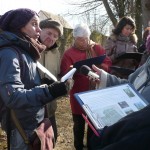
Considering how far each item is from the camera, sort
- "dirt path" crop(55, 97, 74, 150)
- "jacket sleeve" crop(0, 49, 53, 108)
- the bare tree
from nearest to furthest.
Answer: "jacket sleeve" crop(0, 49, 53, 108) < "dirt path" crop(55, 97, 74, 150) < the bare tree

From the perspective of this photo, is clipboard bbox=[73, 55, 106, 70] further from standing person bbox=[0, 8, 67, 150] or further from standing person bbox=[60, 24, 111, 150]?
standing person bbox=[60, 24, 111, 150]

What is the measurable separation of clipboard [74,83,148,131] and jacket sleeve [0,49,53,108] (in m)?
0.43

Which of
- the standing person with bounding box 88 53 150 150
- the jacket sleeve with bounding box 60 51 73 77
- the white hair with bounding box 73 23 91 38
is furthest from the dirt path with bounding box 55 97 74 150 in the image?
the standing person with bounding box 88 53 150 150

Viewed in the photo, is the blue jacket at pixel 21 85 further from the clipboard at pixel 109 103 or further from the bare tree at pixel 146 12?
the bare tree at pixel 146 12

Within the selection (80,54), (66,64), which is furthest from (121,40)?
(66,64)

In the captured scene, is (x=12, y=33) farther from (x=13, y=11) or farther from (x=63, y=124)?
(x=63, y=124)

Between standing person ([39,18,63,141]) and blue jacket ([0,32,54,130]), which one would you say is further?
standing person ([39,18,63,141])

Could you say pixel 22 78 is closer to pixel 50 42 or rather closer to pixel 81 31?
pixel 50 42

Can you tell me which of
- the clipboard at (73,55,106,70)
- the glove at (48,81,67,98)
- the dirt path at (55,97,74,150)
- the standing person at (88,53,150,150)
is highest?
the standing person at (88,53,150,150)

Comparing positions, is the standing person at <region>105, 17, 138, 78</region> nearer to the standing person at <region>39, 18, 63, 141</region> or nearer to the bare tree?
the standing person at <region>39, 18, 63, 141</region>

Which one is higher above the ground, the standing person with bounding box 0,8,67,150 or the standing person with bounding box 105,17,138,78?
the standing person with bounding box 0,8,67,150

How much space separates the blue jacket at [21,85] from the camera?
2305 mm

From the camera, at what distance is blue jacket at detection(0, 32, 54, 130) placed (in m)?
2.30

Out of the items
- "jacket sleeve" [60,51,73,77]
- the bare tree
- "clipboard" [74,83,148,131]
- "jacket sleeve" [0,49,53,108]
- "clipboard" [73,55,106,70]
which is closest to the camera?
"clipboard" [74,83,148,131]
